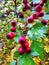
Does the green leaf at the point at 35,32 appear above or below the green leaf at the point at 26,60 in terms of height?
above

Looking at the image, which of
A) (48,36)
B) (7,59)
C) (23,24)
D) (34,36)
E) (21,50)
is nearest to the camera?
(21,50)

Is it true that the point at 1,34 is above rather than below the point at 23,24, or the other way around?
below

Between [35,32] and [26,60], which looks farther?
[35,32]

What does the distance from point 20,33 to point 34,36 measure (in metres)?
0.11

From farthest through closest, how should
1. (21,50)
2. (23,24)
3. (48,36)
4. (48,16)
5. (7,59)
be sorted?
(7,59), (48,36), (48,16), (23,24), (21,50)

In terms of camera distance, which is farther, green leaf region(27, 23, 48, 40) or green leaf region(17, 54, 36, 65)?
green leaf region(27, 23, 48, 40)

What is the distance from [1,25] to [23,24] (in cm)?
75

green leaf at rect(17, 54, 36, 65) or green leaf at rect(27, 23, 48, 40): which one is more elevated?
green leaf at rect(27, 23, 48, 40)

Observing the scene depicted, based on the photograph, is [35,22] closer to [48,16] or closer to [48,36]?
[48,16]

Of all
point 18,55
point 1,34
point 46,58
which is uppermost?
point 18,55

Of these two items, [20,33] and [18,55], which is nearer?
[18,55]

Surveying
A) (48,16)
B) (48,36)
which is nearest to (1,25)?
(48,36)

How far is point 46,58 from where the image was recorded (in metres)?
1.98

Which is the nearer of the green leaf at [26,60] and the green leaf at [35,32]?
the green leaf at [26,60]
